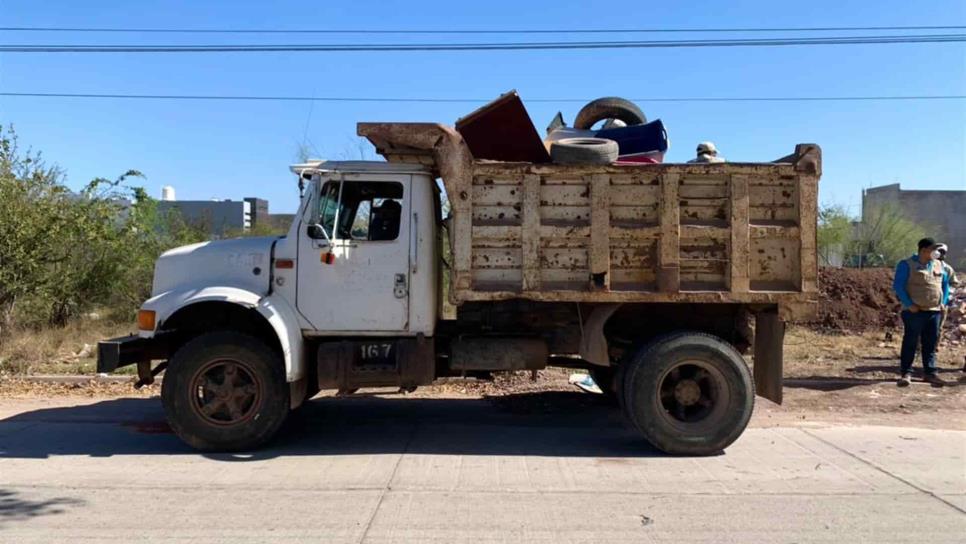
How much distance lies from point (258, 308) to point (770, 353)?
15.3 feet

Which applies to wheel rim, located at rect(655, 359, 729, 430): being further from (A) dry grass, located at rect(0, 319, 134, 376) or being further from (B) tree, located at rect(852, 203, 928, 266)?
(B) tree, located at rect(852, 203, 928, 266)

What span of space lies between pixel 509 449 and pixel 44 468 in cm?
386

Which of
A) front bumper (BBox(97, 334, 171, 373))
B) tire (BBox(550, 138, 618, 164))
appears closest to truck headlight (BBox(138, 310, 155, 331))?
front bumper (BBox(97, 334, 171, 373))

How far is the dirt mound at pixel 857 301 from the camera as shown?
579 inches

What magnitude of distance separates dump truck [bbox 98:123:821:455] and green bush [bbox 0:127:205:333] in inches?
269

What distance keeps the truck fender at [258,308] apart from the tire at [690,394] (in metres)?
2.93

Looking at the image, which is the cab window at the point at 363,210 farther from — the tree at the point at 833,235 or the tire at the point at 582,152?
the tree at the point at 833,235

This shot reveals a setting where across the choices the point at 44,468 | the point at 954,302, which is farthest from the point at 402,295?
the point at 954,302

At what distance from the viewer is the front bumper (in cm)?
606

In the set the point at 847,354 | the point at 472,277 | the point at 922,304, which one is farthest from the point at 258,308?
the point at 847,354

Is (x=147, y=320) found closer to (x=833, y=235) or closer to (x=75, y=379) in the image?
(x=75, y=379)

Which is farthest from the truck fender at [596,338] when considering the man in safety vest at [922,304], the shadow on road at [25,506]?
A: the man in safety vest at [922,304]

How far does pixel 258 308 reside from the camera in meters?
6.05

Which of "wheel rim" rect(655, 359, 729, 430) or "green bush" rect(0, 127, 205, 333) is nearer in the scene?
"wheel rim" rect(655, 359, 729, 430)
